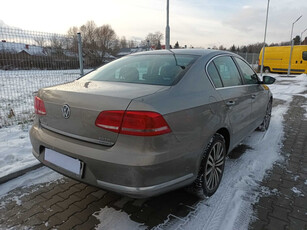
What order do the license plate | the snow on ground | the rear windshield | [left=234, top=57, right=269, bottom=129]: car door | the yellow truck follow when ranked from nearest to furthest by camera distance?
1. the license plate
2. the rear windshield
3. the snow on ground
4. [left=234, top=57, right=269, bottom=129]: car door
5. the yellow truck

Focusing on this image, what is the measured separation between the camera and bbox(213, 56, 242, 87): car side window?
2.75 meters

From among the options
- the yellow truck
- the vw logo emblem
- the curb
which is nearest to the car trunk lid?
the vw logo emblem

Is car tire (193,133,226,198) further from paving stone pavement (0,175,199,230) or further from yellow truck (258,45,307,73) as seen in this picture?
yellow truck (258,45,307,73)

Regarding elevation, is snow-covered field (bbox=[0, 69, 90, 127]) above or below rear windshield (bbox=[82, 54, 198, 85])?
below

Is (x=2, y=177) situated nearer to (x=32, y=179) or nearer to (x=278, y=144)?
(x=32, y=179)

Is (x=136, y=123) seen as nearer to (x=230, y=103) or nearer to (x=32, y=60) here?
(x=230, y=103)

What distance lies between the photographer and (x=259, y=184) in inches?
110

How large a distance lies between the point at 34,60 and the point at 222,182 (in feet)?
15.7

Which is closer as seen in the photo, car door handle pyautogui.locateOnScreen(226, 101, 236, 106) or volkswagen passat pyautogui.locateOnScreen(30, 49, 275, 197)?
volkswagen passat pyautogui.locateOnScreen(30, 49, 275, 197)

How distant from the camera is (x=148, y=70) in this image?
98.7 inches

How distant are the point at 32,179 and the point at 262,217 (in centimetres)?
264

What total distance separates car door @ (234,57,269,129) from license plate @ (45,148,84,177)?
244 centimetres

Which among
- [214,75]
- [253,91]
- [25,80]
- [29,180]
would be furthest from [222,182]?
[25,80]

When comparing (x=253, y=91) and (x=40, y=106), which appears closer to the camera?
(x=40, y=106)
